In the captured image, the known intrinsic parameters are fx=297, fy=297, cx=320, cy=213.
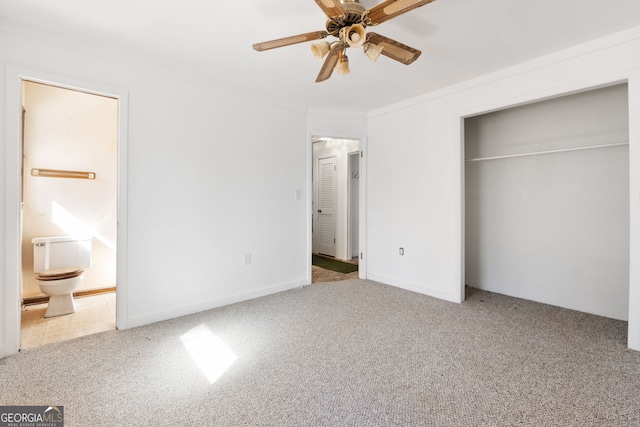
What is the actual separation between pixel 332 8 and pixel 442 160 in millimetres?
2239

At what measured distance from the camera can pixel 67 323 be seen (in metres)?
2.72

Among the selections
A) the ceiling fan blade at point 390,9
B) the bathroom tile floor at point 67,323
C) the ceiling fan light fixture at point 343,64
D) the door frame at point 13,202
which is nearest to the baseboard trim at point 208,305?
the bathroom tile floor at point 67,323

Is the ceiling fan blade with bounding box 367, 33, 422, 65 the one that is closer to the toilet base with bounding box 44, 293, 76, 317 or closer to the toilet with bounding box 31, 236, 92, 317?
the toilet with bounding box 31, 236, 92, 317

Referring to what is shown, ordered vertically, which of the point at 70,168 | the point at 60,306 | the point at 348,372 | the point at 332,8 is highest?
the point at 332,8

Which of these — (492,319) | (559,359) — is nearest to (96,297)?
(492,319)

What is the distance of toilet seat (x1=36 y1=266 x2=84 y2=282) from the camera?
9.08ft

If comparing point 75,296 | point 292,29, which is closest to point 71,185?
point 75,296

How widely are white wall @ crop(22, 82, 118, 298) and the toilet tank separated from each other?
0.30 metres

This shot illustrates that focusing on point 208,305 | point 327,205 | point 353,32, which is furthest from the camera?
point 327,205

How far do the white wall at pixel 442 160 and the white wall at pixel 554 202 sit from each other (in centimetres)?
57

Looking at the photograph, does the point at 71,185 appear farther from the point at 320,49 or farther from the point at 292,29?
the point at 320,49

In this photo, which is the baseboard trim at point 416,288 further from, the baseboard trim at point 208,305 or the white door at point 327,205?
the white door at point 327,205

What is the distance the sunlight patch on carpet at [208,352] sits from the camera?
194cm

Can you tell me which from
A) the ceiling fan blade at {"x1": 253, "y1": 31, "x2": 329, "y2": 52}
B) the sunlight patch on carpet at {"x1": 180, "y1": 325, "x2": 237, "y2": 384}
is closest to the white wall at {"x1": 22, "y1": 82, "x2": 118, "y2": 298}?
the sunlight patch on carpet at {"x1": 180, "y1": 325, "x2": 237, "y2": 384}
